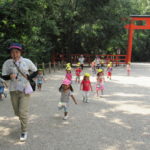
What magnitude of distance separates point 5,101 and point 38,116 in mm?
2348

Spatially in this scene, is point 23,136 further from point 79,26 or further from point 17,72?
point 79,26

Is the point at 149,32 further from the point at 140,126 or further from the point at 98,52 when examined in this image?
the point at 140,126

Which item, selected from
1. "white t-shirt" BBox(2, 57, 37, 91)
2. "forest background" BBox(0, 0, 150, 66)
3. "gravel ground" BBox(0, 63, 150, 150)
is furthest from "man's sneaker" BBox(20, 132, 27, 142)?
"forest background" BBox(0, 0, 150, 66)

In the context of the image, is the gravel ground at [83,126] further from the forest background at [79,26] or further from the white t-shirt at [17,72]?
the forest background at [79,26]

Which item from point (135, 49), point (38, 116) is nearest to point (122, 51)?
point (135, 49)

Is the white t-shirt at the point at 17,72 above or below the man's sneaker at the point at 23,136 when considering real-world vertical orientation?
above

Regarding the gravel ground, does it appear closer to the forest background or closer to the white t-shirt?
the white t-shirt

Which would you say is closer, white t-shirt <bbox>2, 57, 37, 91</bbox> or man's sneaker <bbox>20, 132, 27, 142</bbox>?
white t-shirt <bbox>2, 57, 37, 91</bbox>

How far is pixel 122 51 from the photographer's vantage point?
140 feet

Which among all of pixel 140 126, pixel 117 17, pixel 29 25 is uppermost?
pixel 117 17

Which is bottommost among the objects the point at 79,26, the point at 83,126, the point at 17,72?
the point at 83,126

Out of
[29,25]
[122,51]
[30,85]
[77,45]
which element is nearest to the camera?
[30,85]

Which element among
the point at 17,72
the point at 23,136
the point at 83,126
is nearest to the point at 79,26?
the point at 83,126

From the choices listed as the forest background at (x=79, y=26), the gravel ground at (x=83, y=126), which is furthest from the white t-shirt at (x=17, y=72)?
the forest background at (x=79, y=26)
